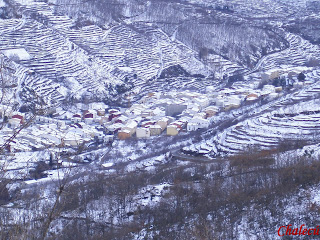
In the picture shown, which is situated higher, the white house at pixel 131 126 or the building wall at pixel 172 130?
the building wall at pixel 172 130

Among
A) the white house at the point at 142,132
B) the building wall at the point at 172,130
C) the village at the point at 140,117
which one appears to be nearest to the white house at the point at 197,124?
the village at the point at 140,117

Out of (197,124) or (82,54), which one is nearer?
(197,124)

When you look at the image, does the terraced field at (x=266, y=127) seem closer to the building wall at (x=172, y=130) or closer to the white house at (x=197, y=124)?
the white house at (x=197, y=124)

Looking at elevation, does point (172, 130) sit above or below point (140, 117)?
above

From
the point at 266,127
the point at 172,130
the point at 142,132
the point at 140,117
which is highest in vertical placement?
the point at 266,127

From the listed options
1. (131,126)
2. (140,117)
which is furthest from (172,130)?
(140,117)

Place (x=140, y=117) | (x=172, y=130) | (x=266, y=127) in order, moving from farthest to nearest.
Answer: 1. (x=140, y=117)
2. (x=172, y=130)
3. (x=266, y=127)

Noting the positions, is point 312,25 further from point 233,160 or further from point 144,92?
point 233,160

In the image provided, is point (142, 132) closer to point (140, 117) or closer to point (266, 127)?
point (140, 117)

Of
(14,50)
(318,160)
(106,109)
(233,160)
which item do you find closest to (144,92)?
(106,109)
